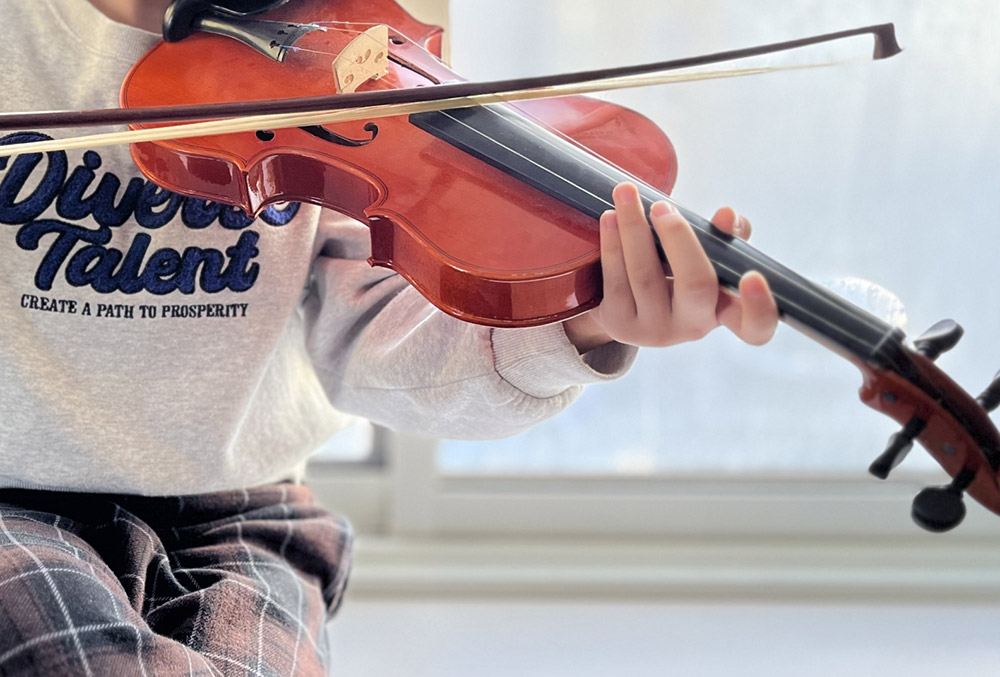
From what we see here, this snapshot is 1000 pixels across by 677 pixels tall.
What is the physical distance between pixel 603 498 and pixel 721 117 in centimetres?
45

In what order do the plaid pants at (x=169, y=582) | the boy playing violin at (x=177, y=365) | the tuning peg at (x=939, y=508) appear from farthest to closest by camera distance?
1. the boy playing violin at (x=177, y=365)
2. the plaid pants at (x=169, y=582)
3. the tuning peg at (x=939, y=508)

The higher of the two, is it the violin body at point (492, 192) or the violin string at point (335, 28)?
the violin string at point (335, 28)

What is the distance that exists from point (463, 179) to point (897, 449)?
0.27m

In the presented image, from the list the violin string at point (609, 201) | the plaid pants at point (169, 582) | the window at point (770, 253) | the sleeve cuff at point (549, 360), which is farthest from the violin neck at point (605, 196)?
the window at point (770, 253)

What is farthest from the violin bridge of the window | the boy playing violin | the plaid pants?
the window

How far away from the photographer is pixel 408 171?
23.1 inches

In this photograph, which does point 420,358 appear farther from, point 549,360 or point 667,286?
point 667,286

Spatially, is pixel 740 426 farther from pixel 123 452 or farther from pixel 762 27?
pixel 123 452

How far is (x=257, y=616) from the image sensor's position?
0.67m

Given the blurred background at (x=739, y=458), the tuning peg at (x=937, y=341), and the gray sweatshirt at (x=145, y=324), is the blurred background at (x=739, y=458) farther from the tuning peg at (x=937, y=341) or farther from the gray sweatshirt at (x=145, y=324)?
the tuning peg at (x=937, y=341)

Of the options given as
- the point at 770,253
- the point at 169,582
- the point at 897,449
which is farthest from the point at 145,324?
the point at 770,253

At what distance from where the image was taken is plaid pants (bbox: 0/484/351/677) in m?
0.56

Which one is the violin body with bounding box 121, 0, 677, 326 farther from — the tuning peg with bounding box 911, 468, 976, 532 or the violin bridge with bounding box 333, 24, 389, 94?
the tuning peg with bounding box 911, 468, 976, 532

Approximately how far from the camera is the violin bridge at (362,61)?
0.62 meters
